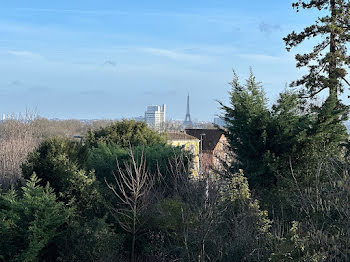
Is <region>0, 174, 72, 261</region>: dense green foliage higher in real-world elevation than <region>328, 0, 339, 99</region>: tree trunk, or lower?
lower

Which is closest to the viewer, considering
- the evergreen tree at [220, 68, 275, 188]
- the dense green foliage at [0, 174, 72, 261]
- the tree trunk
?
the dense green foliage at [0, 174, 72, 261]

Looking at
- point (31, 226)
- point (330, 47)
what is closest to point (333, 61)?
point (330, 47)

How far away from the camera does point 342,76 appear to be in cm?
1667

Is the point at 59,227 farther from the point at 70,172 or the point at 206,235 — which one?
the point at 206,235

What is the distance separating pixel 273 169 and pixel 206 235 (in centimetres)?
484

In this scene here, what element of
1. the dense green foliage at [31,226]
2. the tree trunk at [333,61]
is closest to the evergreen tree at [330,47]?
the tree trunk at [333,61]

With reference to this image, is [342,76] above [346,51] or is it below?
below

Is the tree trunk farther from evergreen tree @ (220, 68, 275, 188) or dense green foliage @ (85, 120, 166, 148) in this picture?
dense green foliage @ (85, 120, 166, 148)

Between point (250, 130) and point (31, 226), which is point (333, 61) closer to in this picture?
point (250, 130)

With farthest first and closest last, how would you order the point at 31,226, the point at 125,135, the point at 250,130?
the point at 125,135 → the point at 250,130 → the point at 31,226

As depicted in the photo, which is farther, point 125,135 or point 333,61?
point 125,135

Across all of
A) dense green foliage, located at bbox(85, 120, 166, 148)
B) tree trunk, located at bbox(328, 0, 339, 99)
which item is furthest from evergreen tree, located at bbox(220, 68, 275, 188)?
dense green foliage, located at bbox(85, 120, 166, 148)

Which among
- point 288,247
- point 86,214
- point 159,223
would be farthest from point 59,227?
point 288,247

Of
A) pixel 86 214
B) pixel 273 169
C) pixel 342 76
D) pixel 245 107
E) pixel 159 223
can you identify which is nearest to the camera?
pixel 159 223
